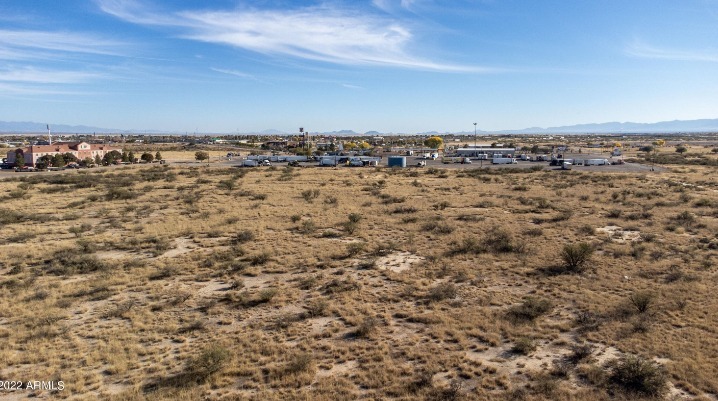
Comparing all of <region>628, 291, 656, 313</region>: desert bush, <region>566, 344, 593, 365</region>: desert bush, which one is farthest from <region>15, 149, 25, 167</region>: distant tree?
<region>628, 291, 656, 313</region>: desert bush

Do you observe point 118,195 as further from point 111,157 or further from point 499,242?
point 111,157

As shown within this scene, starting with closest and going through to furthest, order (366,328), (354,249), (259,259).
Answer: (366,328) < (259,259) < (354,249)

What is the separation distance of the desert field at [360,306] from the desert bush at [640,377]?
41 mm

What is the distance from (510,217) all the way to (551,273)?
41.3ft

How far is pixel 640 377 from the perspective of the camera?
31.2ft

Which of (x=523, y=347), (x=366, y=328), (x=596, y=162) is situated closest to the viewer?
(x=523, y=347)

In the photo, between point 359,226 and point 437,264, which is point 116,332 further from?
point 359,226

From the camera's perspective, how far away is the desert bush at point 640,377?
30.3ft

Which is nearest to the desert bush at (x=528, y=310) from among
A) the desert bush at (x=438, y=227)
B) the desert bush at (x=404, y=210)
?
the desert bush at (x=438, y=227)

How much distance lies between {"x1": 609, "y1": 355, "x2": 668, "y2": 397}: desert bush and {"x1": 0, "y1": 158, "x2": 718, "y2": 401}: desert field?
0.04m

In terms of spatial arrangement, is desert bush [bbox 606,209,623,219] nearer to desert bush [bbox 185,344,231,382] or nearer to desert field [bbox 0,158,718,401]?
desert field [bbox 0,158,718,401]

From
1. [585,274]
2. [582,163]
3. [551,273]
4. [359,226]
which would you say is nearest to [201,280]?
[359,226]

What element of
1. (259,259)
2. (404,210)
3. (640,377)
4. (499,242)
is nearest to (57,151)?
(404,210)

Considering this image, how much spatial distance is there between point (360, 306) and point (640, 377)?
8.10 m
